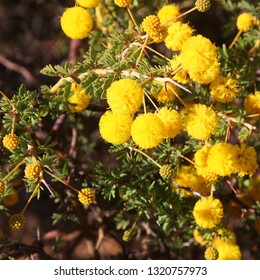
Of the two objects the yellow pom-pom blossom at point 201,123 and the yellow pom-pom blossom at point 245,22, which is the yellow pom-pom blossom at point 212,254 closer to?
the yellow pom-pom blossom at point 201,123

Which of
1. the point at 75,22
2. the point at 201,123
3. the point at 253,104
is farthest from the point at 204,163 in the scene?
the point at 75,22

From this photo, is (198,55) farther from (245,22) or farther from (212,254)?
(212,254)

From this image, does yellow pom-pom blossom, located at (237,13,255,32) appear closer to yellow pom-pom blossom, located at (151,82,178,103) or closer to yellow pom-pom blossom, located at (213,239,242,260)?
yellow pom-pom blossom, located at (151,82,178,103)

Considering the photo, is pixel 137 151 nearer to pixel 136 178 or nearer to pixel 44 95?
pixel 136 178

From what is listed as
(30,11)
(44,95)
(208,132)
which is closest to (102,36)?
(44,95)

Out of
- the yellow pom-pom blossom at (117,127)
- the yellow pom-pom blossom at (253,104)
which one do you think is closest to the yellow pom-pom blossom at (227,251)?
the yellow pom-pom blossom at (253,104)
